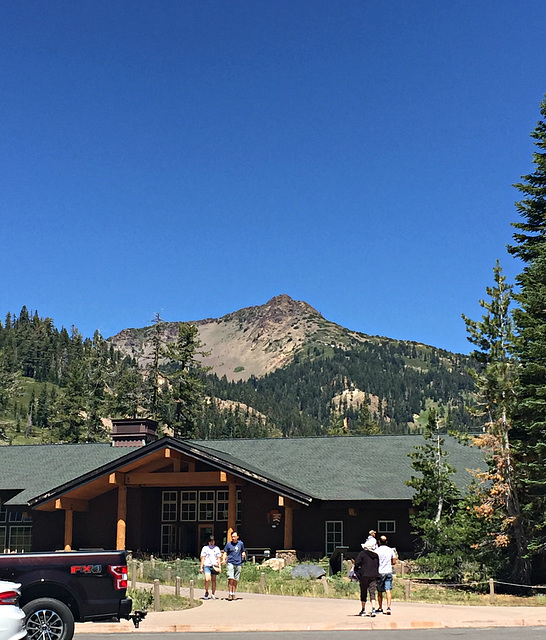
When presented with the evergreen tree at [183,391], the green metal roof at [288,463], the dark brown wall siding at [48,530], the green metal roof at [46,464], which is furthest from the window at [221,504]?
the evergreen tree at [183,391]

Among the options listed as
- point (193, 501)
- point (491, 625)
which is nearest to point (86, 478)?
point (193, 501)

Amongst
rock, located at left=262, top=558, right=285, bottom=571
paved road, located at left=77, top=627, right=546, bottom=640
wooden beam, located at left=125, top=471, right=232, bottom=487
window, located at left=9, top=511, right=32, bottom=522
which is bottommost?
rock, located at left=262, top=558, right=285, bottom=571

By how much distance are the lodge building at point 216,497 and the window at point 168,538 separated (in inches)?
1.7

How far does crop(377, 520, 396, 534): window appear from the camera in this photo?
1281 inches

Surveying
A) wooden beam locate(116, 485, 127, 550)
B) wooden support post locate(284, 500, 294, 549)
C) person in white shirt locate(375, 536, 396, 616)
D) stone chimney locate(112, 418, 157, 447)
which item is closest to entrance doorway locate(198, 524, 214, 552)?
wooden beam locate(116, 485, 127, 550)

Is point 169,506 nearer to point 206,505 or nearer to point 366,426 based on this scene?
point 206,505

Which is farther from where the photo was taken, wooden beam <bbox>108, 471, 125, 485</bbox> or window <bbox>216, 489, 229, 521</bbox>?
window <bbox>216, 489, 229, 521</bbox>

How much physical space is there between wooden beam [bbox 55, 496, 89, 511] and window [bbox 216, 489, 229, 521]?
583 cm

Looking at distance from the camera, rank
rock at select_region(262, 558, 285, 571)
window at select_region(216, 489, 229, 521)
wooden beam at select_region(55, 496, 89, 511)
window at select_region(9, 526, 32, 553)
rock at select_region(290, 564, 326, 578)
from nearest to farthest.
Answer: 1. rock at select_region(290, 564, 326, 578)
2. rock at select_region(262, 558, 285, 571)
3. wooden beam at select_region(55, 496, 89, 511)
4. window at select_region(216, 489, 229, 521)
5. window at select_region(9, 526, 32, 553)

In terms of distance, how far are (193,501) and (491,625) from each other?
2029 cm

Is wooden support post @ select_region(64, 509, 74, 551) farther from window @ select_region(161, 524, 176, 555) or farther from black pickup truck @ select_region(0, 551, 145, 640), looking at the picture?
black pickup truck @ select_region(0, 551, 145, 640)

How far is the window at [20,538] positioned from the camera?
3603 cm

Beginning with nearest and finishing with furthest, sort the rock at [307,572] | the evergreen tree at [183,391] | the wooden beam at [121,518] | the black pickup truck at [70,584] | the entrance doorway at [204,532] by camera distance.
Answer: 1. the black pickup truck at [70,584]
2. the rock at [307,572]
3. the wooden beam at [121,518]
4. the entrance doorway at [204,532]
5. the evergreen tree at [183,391]

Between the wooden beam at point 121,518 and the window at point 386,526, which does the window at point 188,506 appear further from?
the window at point 386,526
